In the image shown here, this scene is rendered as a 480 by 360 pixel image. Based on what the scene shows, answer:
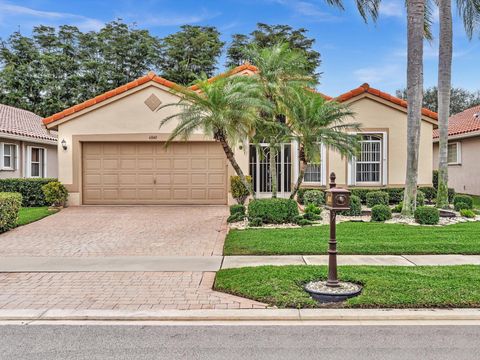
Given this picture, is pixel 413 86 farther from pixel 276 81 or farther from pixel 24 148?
pixel 24 148

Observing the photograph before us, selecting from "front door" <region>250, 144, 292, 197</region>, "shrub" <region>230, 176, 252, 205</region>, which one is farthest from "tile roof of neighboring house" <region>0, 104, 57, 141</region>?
"front door" <region>250, 144, 292, 197</region>

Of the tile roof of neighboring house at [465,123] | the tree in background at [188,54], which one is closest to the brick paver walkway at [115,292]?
the tile roof of neighboring house at [465,123]

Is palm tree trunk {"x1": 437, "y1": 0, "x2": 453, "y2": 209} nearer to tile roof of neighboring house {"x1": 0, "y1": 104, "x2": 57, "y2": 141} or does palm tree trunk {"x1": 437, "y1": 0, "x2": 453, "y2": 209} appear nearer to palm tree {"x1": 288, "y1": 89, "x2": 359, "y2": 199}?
palm tree {"x1": 288, "y1": 89, "x2": 359, "y2": 199}

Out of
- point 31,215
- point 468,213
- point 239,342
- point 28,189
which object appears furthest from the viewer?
point 28,189

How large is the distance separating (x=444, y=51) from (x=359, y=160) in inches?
192

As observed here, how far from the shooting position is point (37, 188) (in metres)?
17.1

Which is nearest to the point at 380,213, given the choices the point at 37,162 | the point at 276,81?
the point at 276,81

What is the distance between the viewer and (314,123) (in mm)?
11945

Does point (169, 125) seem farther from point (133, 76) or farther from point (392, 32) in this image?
point (133, 76)

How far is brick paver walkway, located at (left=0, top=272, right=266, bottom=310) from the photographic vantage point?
579cm

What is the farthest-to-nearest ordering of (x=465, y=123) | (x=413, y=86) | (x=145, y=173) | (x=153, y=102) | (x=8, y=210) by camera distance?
(x=465, y=123) → (x=145, y=173) → (x=153, y=102) → (x=413, y=86) → (x=8, y=210)

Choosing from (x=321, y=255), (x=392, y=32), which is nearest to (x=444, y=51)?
(x=392, y=32)

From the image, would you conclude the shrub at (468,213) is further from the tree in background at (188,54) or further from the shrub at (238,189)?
the tree in background at (188,54)

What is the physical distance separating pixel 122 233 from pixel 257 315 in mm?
6856
